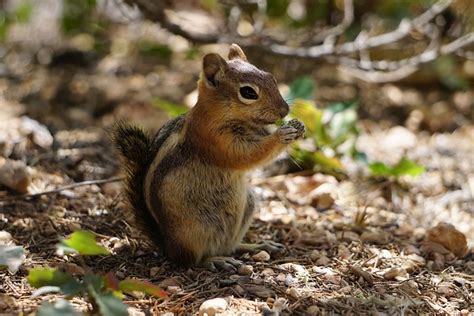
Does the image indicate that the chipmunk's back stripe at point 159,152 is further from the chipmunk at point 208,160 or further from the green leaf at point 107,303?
the green leaf at point 107,303

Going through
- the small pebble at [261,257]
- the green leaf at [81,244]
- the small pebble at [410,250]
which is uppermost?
the green leaf at [81,244]

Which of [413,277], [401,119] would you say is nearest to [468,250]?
[413,277]

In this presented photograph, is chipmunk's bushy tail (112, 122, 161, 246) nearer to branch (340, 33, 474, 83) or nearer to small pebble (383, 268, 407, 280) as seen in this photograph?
small pebble (383, 268, 407, 280)

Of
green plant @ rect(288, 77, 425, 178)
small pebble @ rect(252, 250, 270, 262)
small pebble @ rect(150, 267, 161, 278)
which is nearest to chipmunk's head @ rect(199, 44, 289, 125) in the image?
small pebble @ rect(252, 250, 270, 262)

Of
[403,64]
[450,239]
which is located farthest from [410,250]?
[403,64]

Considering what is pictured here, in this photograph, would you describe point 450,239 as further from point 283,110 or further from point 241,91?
point 241,91

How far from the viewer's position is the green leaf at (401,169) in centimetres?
441

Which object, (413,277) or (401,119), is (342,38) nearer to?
(401,119)

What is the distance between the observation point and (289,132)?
3303 millimetres

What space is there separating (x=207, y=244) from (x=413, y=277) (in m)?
1.02

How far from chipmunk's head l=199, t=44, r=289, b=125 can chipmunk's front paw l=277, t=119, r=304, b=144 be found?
75 mm

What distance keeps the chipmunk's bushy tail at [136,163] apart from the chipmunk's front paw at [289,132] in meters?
0.66

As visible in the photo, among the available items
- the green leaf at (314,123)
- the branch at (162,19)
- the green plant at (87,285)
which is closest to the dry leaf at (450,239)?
the green leaf at (314,123)

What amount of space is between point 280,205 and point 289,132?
1.10 metres
